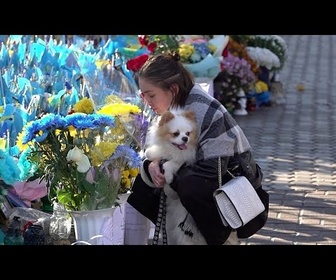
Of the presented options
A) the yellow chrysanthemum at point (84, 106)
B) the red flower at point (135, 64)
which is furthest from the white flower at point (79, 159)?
the red flower at point (135, 64)

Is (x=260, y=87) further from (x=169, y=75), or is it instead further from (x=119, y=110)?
(x=169, y=75)

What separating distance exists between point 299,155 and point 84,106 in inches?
133

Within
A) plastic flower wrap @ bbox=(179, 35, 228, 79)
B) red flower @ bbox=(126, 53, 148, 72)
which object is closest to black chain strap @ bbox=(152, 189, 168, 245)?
red flower @ bbox=(126, 53, 148, 72)

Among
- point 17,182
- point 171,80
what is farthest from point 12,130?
point 171,80

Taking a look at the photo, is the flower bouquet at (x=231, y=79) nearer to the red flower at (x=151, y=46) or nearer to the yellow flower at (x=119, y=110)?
the red flower at (x=151, y=46)

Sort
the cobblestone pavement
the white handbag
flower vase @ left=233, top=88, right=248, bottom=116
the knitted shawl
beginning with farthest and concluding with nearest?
1. flower vase @ left=233, top=88, right=248, bottom=116
2. the cobblestone pavement
3. the knitted shawl
4. the white handbag

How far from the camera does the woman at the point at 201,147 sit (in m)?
4.16

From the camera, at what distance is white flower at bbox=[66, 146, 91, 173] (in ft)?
14.1

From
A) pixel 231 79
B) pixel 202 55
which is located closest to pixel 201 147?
pixel 202 55

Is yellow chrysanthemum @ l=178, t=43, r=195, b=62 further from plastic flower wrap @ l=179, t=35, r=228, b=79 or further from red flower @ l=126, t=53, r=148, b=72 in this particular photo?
red flower @ l=126, t=53, r=148, b=72

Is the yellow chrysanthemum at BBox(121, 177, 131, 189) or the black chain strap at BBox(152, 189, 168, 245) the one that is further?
the yellow chrysanthemum at BBox(121, 177, 131, 189)

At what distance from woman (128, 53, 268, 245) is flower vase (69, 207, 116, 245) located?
0.28 metres

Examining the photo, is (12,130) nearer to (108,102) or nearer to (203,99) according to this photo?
(108,102)

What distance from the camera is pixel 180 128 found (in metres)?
4.18
